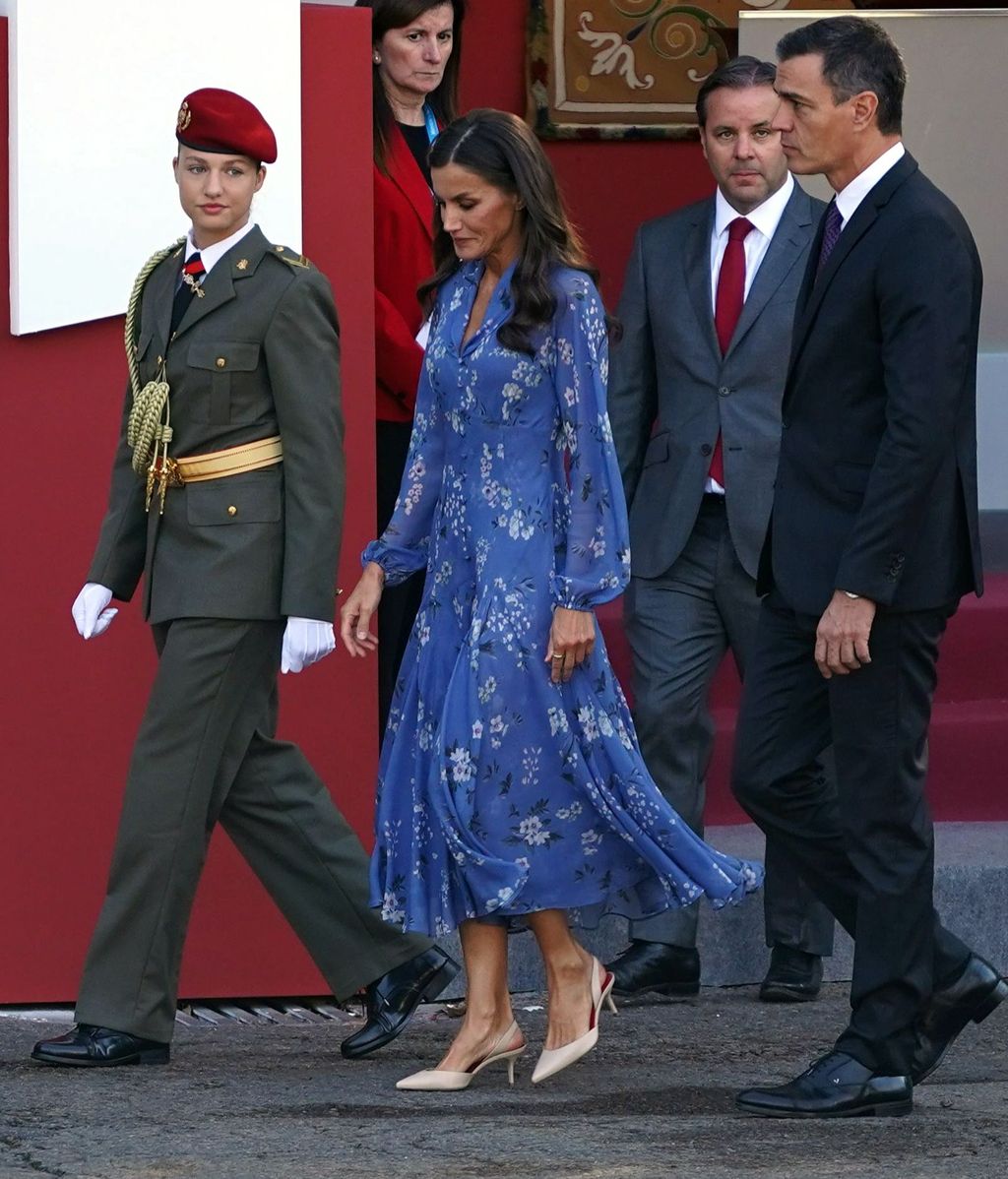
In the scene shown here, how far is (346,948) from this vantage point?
525 centimetres

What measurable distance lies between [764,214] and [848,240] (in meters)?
1.33

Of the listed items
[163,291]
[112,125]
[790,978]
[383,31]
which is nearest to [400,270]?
[383,31]

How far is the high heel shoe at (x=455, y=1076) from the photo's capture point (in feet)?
15.9

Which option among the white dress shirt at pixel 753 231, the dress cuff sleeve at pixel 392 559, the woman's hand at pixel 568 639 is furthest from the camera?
the white dress shirt at pixel 753 231

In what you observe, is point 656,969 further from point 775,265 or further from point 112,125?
point 112,125

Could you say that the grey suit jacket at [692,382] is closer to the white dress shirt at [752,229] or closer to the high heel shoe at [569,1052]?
the white dress shirt at [752,229]

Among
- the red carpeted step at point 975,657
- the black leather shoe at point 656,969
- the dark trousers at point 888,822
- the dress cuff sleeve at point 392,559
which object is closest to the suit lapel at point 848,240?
the dark trousers at point 888,822

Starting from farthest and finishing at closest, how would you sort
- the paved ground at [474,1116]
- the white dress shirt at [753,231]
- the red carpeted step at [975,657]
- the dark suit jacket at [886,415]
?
the red carpeted step at [975,657]
the white dress shirt at [753,231]
the dark suit jacket at [886,415]
the paved ground at [474,1116]

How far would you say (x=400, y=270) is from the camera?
19.6ft

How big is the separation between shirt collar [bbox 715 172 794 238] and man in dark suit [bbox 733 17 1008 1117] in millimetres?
1191

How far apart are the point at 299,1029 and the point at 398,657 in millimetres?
859

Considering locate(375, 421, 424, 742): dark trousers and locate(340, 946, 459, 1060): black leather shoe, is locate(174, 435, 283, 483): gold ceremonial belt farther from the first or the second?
locate(340, 946, 459, 1060): black leather shoe

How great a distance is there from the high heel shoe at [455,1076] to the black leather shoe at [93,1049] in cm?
49

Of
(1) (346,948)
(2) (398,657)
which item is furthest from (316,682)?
(1) (346,948)
